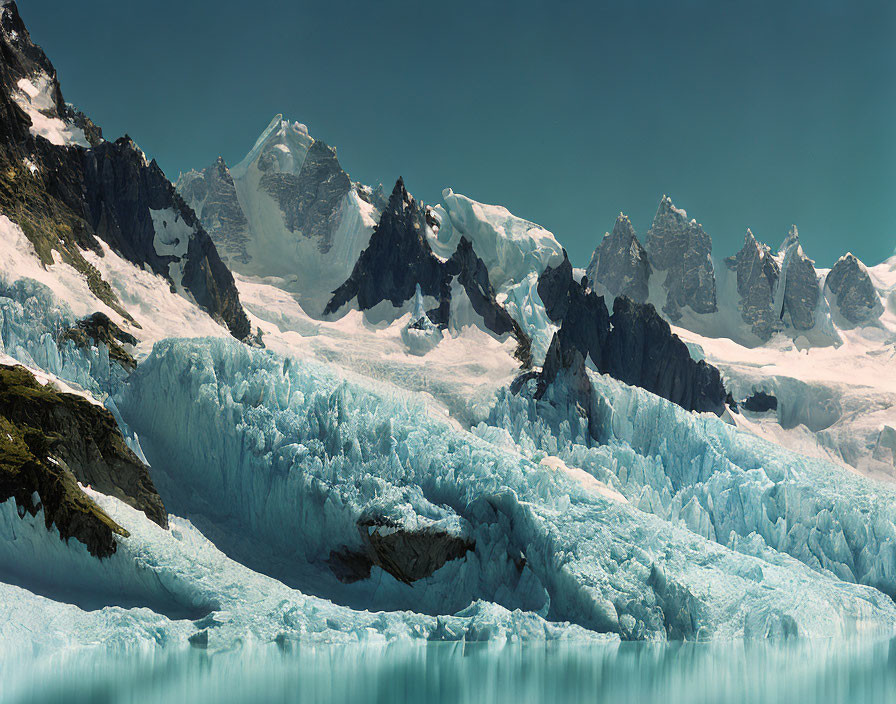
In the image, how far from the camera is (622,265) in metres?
110

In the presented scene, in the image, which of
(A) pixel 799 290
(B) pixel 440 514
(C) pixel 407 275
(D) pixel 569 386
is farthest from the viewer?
(A) pixel 799 290

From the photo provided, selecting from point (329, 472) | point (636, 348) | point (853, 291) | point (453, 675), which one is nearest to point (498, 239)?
point (636, 348)

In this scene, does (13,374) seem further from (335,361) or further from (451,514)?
(335,361)

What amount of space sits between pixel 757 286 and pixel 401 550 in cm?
9069

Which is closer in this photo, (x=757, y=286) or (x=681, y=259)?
(x=757, y=286)

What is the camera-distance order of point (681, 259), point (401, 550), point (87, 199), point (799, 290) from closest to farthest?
point (401, 550), point (87, 199), point (799, 290), point (681, 259)

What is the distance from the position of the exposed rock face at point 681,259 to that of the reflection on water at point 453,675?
284 ft

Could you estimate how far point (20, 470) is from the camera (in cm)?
2588

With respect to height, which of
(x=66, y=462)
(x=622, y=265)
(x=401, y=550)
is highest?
(x=622, y=265)

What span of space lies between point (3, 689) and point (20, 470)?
31.2 ft

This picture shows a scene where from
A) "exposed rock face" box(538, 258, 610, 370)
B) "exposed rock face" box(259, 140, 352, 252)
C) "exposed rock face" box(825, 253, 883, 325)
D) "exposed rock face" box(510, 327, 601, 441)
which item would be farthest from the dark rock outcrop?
"exposed rock face" box(259, 140, 352, 252)

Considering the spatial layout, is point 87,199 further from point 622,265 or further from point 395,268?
point 622,265

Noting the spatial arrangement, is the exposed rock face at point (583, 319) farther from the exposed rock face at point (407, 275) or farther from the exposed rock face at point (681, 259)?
the exposed rock face at point (681, 259)

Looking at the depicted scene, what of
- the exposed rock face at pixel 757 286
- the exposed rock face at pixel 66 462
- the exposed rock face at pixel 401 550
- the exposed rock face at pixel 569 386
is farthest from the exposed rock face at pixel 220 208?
the exposed rock face at pixel 757 286
